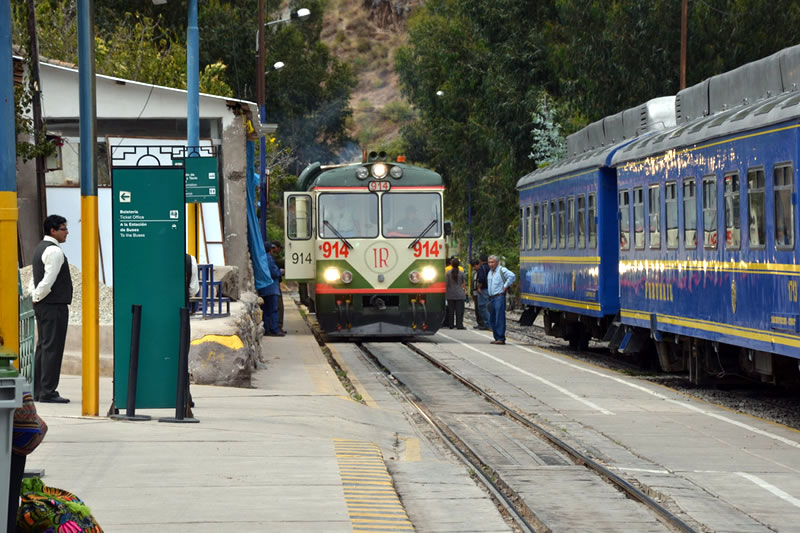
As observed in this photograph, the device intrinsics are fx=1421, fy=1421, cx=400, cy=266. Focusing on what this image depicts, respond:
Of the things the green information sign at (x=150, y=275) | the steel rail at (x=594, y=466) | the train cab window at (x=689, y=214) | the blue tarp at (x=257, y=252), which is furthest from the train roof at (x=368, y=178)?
the green information sign at (x=150, y=275)

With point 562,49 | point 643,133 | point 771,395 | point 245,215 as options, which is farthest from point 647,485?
point 562,49

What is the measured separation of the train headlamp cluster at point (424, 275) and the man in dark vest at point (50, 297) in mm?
13463

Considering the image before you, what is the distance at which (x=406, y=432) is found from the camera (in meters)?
13.7

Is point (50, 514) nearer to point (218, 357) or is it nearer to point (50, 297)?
point (50, 297)

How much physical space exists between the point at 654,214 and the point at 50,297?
8978mm

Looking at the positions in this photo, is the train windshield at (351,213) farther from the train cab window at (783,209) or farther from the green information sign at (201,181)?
the train cab window at (783,209)

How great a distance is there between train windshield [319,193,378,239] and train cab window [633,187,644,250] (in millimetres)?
7527

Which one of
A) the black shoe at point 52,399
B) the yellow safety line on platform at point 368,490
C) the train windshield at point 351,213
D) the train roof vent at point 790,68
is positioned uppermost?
the train roof vent at point 790,68

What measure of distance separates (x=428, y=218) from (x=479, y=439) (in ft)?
46.3

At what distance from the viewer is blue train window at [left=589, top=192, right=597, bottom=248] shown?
22.7 meters

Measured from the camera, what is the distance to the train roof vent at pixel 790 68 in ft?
51.4

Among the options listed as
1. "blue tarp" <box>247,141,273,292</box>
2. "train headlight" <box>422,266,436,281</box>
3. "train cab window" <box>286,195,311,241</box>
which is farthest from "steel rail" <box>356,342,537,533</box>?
"blue tarp" <box>247,141,273,292</box>

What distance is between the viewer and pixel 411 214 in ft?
88.9

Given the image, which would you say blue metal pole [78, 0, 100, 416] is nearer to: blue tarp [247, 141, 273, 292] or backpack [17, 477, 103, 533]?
backpack [17, 477, 103, 533]
